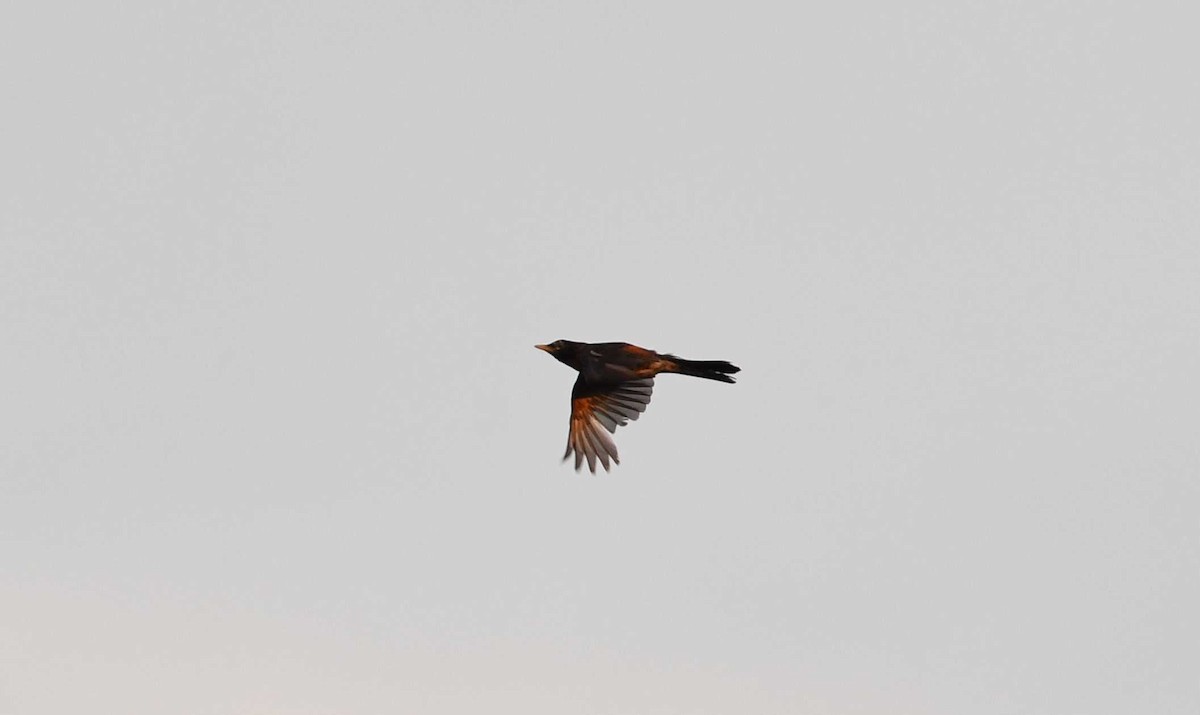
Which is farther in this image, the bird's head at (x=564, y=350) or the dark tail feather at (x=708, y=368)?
the bird's head at (x=564, y=350)

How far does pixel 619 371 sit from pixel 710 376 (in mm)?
1392

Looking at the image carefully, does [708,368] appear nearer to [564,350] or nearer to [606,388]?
[606,388]

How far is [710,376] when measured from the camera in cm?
1158

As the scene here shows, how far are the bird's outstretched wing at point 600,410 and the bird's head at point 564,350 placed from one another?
1.14ft

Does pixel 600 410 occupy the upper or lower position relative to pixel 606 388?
lower

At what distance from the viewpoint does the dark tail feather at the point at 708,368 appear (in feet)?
37.6

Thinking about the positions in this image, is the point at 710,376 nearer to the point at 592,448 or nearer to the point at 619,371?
the point at 619,371

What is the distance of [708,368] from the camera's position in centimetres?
1155

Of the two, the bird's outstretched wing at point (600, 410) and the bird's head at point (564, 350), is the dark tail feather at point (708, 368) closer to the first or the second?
the bird's outstretched wing at point (600, 410)

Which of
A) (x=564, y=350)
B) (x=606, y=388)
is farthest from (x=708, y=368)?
(x=564, y=350)

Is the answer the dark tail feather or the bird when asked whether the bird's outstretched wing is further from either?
the dark tail feather

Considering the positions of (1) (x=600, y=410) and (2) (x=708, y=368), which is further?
(1) (x=600, y=410)

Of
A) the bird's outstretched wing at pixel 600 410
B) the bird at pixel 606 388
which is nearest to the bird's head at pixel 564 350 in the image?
the bird at pixel 606 388

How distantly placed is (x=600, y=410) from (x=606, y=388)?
369mm
